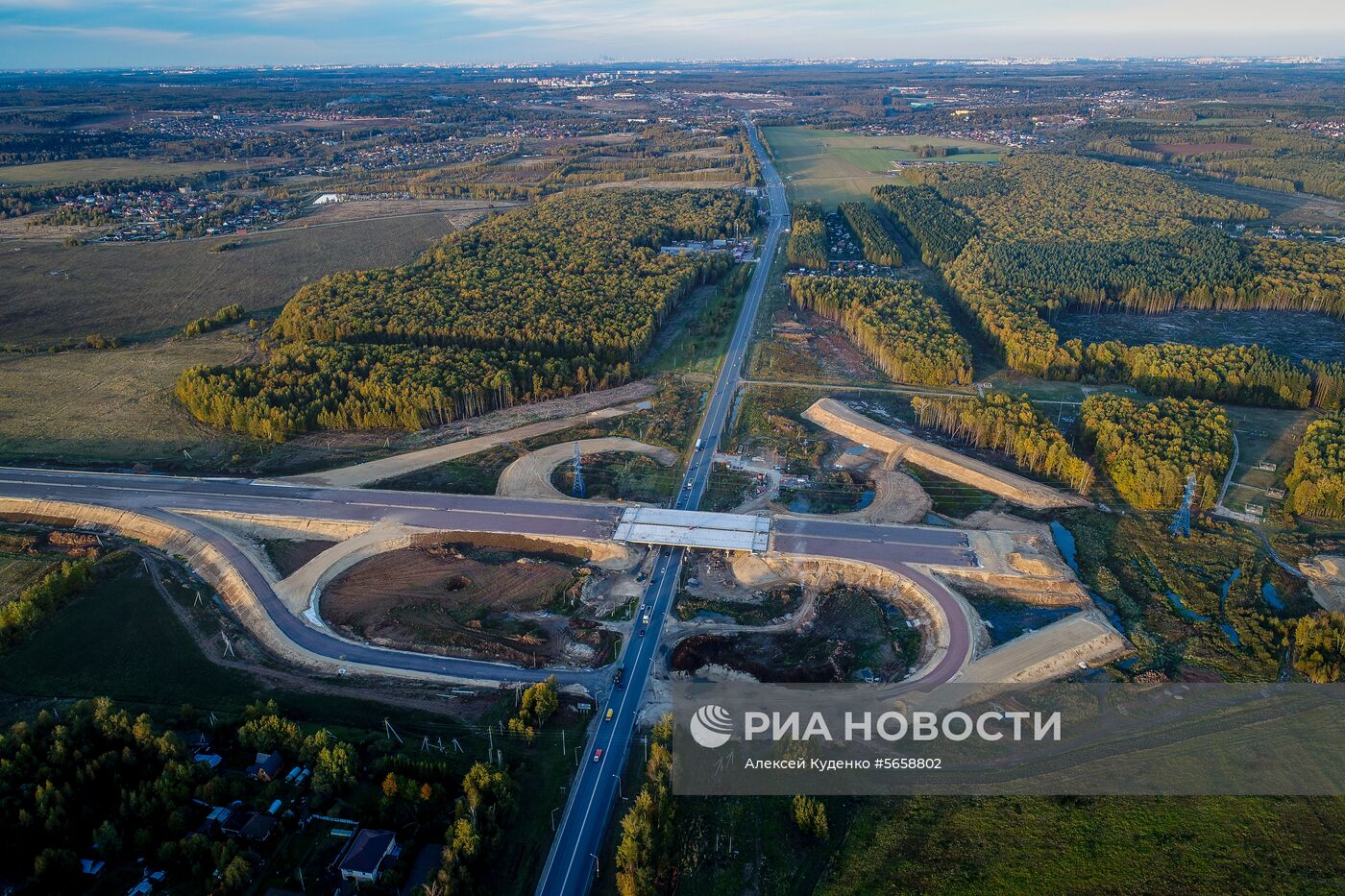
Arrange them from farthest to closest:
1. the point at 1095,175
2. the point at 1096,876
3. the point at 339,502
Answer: the point at 1095,175 < the point at 339,502 < the point at 1096,876

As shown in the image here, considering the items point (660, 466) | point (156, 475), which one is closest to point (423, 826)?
point (660, 466)

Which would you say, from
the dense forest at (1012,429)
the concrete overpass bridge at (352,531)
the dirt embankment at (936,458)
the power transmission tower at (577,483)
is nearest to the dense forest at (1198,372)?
the dense forest at (1012,429)

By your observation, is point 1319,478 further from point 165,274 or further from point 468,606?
point 165,274

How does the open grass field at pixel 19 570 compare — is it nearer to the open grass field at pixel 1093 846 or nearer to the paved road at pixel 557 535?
the paved road at pixel 557 535

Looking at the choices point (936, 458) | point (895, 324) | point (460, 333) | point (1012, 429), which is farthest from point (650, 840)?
point (895, 324)

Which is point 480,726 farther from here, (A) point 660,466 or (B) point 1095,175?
(B) point 1095,175
